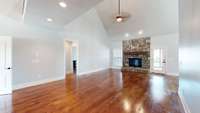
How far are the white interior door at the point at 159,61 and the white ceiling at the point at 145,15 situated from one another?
1267 millimetres

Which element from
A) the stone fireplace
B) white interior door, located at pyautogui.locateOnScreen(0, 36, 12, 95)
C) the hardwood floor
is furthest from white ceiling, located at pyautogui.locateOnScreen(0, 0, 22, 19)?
the stone fireplace

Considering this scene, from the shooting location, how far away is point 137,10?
7.62 metres

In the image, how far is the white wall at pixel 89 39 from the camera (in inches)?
319

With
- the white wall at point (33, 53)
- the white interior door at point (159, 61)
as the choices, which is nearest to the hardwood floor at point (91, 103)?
the white wall at point (33, 53)

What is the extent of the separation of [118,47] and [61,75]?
6151 millimetres

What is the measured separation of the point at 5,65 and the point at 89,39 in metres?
5.70

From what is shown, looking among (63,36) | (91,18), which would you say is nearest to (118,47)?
(91,18)

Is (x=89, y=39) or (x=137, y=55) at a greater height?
(x=89, y=39)

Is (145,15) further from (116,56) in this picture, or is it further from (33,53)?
(33,53)

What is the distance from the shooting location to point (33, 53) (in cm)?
574

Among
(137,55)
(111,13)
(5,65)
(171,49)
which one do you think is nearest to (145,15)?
(111,13)

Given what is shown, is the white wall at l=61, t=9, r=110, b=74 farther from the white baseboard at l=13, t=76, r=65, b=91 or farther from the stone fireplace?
the white baseboard at l=13, t=76, r=65, b=91

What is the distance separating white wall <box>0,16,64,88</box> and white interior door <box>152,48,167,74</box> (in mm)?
6444

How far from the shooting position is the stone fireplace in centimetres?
967
